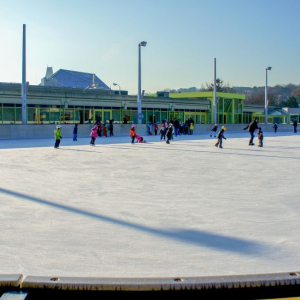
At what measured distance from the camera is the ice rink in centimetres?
441

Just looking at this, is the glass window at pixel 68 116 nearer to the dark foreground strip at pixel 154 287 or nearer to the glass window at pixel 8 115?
the glass window at pixel 8 115

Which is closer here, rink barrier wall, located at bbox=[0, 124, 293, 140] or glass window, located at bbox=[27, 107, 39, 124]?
rink barrier wall, located at bbox=[0, 124, 293, 140]

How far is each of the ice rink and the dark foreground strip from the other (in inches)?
29.2

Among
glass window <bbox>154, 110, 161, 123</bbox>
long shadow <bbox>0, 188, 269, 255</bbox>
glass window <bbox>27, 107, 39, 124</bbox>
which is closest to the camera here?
long shadow <bbox>0, 188, 269, 255</bbox>

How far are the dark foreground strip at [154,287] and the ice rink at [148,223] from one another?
74cm

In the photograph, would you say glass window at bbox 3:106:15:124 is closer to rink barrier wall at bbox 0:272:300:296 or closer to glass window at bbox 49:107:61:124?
glass window at bbox 49:107:61:124

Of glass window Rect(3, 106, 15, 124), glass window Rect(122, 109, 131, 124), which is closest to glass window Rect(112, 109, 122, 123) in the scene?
glass window Rect(122, 109, 131, 124)

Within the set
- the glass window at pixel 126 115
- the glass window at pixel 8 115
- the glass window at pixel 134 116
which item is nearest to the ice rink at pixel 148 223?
the glass window at pixel 8 115

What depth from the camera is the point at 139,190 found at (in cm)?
917

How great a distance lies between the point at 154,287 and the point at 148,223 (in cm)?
300

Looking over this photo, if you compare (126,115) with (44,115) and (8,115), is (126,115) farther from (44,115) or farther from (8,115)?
(8,115)

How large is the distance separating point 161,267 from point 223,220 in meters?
2.34

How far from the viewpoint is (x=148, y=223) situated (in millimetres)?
6270

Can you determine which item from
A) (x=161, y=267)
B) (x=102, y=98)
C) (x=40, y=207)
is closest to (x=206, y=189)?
(x=40, y=207)
